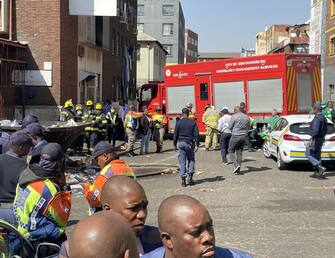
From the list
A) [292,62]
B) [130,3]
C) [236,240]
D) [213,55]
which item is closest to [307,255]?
[236,240]

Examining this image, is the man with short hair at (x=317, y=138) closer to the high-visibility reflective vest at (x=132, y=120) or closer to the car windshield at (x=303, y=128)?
the car windshield at (x=303, y=128)

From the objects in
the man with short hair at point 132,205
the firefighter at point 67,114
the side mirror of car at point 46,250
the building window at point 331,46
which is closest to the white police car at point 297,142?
the firefighter at point 67,114

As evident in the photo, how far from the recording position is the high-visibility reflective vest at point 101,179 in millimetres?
4617

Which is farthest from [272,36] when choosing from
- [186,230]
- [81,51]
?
[186,230]

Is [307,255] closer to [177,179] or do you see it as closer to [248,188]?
[248,188]

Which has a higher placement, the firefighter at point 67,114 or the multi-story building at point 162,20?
the multi-story building at point 162,20

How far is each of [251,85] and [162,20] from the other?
7377 centimetres

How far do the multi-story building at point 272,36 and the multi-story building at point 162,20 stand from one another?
56.0 ft

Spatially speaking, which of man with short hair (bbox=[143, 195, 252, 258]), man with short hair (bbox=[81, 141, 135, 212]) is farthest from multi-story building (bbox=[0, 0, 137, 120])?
man with short hair (bbox=[143, 195, 252, 258])

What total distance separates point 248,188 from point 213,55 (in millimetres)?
166796

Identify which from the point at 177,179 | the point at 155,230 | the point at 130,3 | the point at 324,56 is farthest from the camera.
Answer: the point at 130,3

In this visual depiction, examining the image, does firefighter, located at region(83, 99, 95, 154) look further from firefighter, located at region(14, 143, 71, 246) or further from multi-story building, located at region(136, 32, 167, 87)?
multi-story building, located at region(136, 32, 167, 87)

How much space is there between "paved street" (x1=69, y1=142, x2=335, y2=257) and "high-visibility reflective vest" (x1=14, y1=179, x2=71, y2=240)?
3253 millimetres

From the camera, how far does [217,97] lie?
23391 millimetres
